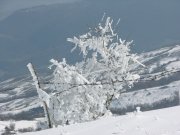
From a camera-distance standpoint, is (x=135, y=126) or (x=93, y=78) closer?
(x=135, y=126)

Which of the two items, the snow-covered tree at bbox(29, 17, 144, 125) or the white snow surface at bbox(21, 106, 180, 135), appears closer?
the white snow surface at bbox(21, 106, 180, 135)

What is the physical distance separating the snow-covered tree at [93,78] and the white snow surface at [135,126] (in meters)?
45.3

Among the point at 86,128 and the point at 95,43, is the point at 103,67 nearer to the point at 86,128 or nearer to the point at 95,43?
the point at 95,43

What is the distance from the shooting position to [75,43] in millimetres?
72125

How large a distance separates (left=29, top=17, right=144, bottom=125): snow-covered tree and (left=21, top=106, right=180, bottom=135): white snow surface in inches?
1784

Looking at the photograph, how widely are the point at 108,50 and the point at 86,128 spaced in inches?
1969

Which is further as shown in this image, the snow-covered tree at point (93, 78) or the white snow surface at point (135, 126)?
the snow-covered tree at point (93, 78)

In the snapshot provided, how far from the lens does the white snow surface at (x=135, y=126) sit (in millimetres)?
17234

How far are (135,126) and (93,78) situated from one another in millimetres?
53904

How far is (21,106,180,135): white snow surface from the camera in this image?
56.5ft

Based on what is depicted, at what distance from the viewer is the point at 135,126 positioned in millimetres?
18172

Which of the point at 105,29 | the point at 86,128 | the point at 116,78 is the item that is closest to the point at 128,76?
the point at 116,78

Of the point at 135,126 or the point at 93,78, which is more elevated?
the point at 93,78

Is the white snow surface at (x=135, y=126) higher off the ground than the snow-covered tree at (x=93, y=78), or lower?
lower
